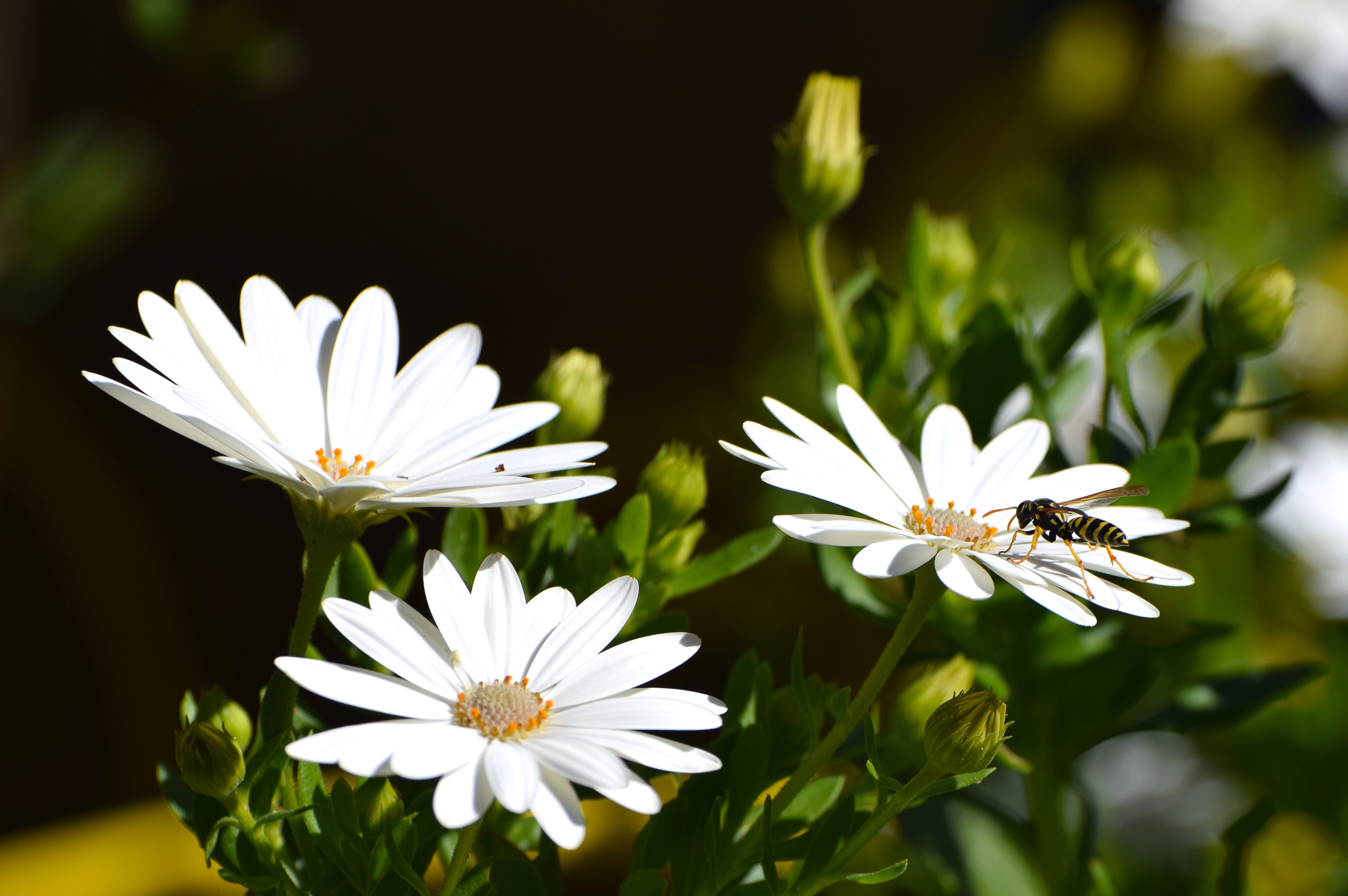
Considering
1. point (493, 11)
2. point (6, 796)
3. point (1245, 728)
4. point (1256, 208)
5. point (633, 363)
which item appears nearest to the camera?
point (1245, 728)

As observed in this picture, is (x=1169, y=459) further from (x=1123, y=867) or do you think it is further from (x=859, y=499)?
(x=1123, y=867)

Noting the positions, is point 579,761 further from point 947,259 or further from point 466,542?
point 947,259

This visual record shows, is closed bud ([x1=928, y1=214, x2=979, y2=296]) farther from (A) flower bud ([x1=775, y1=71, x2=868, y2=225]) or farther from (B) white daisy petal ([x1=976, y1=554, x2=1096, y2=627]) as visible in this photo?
(B) white daisy petal ([x1=976, y1=554, x2=1096, y2=627])

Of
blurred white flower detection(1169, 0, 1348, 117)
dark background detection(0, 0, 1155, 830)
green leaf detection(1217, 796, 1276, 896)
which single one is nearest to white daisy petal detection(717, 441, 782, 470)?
green leaf detection(1217, 796, 1276, 896)

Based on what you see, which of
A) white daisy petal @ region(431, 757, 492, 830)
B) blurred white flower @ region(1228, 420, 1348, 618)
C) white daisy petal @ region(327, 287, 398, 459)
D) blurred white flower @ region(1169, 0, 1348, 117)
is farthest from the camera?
blurred white flower @ region(1169, 0, 1348, 117)

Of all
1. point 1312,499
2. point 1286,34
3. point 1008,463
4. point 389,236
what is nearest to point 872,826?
point 1008,463

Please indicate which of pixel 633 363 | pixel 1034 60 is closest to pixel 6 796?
pixel 633 363
